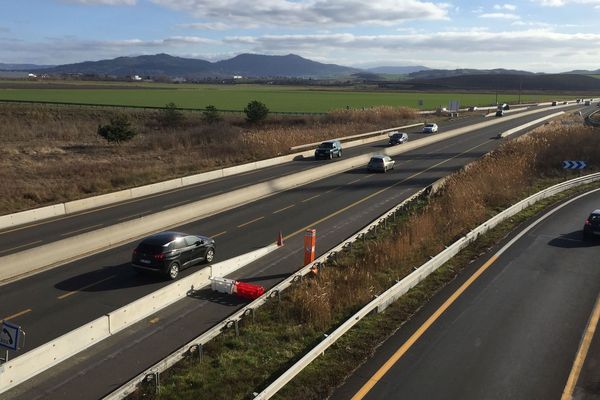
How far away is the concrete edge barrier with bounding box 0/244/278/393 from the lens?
10.3 meters

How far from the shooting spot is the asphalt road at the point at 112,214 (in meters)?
22.5

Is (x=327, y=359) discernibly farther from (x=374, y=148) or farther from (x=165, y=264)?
(x=374, y=148)

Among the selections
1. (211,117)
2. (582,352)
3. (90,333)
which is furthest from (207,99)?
(582,352)

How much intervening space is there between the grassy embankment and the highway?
59.9 inches

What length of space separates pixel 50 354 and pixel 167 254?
6271mm

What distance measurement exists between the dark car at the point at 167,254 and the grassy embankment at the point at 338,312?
174 inches

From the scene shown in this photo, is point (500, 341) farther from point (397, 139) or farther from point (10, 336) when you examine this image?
point (397, 139)

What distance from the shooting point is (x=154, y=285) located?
54.6 feet

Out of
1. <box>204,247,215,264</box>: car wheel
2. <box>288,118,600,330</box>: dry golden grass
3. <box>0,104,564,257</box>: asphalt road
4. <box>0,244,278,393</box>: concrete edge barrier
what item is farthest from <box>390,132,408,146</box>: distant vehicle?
<box>0,244,278,393</box>: concrete edge barrier

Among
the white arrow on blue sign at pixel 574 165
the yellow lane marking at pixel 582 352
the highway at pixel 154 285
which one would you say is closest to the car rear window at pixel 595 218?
the yellow lane marking at pixel 582 352

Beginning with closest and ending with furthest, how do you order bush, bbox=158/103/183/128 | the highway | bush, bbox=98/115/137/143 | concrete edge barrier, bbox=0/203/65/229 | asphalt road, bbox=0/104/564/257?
the highway < asphalt road, bbox=0/104/564/257 < concrete edge barrier, bbox=0/203/65/229 < bush, bbox=98/115/137/143 < bush, bbox=158/103/183/128

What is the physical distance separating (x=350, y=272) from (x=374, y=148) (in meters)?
41.2

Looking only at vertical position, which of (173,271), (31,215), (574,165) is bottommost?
(31,215)

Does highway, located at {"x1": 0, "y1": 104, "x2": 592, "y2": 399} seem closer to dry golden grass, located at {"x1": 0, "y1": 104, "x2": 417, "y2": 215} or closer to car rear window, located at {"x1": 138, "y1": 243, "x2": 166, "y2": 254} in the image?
car rear window, located at {"x1": 138, "y1": 243, "x2": 166, "y2": 254}
